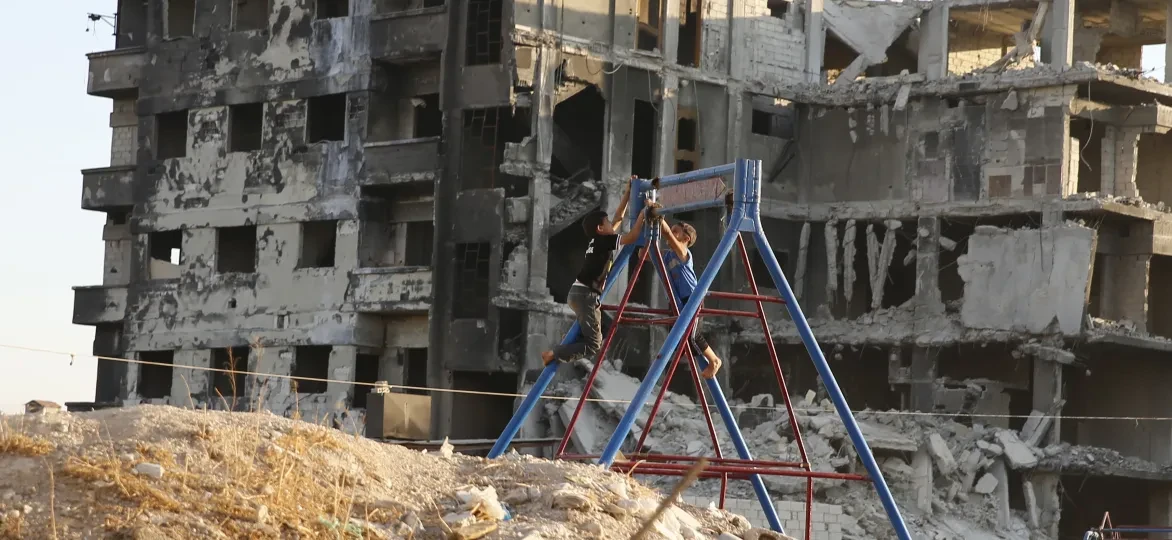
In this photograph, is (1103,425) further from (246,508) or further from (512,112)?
(246,508)

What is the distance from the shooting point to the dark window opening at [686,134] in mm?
37719

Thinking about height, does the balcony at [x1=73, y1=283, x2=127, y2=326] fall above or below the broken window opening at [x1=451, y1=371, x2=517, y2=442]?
above

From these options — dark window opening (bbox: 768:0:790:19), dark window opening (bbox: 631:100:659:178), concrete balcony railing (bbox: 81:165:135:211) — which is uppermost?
dark window opening (bbox: 768:0:790:19)

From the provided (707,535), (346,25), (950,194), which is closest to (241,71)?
(346,25)

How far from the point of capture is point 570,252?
121 ft

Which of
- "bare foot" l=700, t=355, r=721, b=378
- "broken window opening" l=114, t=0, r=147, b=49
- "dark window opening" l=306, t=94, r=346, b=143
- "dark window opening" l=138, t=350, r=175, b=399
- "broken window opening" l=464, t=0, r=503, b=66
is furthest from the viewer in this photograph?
"broken window opening" l=114, t=0, r=147, b=49

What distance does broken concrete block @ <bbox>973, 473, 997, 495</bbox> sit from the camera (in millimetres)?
32500

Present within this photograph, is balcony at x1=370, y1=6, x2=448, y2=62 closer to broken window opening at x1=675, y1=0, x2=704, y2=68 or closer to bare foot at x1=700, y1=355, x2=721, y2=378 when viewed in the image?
broken window opening at x1=675, y1=0, x2=704, y2=68

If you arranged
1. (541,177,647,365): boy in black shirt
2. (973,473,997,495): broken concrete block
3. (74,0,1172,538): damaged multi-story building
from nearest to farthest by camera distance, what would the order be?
(541,177,647,365): boy in black shirt < (973,473,997,495): broken concrete block < (74,0,1172,538): damaged multi-story building

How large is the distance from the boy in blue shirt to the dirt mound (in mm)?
3130

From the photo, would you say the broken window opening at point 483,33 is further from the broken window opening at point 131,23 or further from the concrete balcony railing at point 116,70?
the broken window opening at point 131,23

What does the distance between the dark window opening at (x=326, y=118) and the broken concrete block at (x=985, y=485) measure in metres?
15.2

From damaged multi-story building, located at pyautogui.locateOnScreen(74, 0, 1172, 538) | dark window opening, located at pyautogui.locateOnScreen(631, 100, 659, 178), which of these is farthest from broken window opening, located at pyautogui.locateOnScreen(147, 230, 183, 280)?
dark window opening, located at pyautogui.locateOnScreen(631, 100, 659, 178)

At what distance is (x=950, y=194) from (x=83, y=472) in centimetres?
2845
